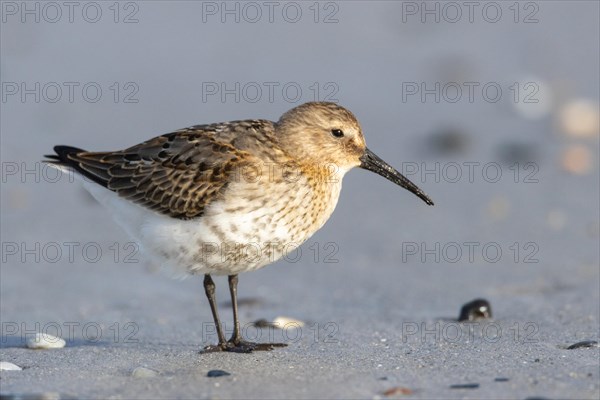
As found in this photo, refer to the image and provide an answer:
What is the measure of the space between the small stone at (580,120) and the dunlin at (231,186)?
17.6 feet

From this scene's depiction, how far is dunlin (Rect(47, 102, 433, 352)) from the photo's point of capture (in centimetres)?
693

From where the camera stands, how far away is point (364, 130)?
1245 centimetres

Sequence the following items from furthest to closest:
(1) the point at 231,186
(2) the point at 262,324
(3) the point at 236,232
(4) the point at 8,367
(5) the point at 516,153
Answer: (5) the point at 516,153 < (2) the point at 262,324 < (1) the point at 231,186 < (3) the point at 236,232 < (4) the point at 8,367

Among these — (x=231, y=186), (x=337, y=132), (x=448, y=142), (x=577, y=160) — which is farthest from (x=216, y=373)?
(x=577, y=160)

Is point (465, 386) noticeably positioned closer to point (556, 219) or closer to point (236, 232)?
point (236, 232)

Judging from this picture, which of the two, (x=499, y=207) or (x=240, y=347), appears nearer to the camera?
(x=240, y=347)

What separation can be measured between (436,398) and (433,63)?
8861 millimetres

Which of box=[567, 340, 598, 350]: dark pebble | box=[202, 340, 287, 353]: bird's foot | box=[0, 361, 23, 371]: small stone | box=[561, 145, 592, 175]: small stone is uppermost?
box=[561, 145, 592, 175]: small stone

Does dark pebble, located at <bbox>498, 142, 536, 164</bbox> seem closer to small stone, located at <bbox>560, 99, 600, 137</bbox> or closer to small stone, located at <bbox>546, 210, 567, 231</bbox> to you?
small stone, located at <bbox>560, 99, 600, 137</bbox>

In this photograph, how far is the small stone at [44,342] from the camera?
23.8ft

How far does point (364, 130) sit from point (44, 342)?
19.7ft

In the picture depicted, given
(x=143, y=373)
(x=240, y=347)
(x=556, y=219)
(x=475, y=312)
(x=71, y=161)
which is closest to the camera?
(x=143, y=373)

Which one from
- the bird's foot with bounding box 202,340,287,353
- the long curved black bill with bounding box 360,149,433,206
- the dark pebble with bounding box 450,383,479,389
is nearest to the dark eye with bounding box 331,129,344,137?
the long curved black bill with bounding box 360,149,433,206

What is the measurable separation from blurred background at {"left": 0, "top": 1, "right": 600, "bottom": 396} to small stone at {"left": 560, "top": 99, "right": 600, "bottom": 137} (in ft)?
0.08
